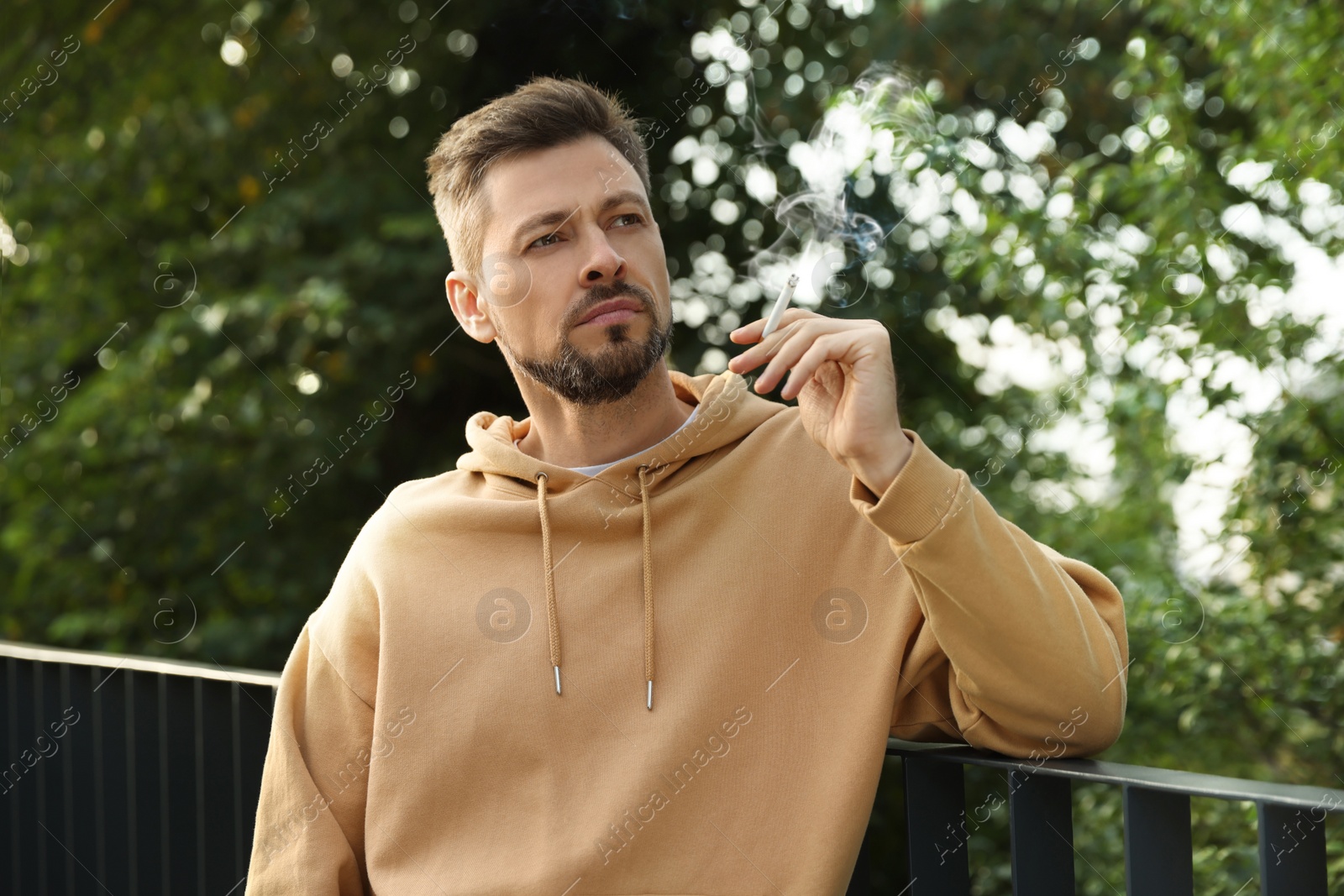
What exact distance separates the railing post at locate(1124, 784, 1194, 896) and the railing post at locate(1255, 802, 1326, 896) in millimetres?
174

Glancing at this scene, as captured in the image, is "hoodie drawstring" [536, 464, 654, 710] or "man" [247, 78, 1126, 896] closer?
"man" [247, 78, 1126, 896]

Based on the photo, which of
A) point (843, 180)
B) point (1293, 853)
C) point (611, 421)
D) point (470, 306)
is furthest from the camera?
point (843, 180)

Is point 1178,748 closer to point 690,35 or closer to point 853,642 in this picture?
point 853,642

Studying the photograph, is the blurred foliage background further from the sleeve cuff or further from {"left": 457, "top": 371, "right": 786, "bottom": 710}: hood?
the sleeve cuff

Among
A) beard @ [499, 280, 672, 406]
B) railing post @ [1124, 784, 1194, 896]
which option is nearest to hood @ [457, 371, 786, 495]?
beard @ [499, 280, 672, 406]

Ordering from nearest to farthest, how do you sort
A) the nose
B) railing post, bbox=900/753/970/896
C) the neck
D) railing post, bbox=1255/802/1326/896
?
railing post, bbox=1255/802/1326/896 → railing post, bbox=900/753/970/896 → the nose → the neck

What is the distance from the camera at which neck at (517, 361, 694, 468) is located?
1.87m

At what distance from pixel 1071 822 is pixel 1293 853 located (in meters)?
0.33

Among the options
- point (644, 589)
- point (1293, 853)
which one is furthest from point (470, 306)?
point (1293, 853)

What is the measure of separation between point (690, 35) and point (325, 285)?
1.53 meters

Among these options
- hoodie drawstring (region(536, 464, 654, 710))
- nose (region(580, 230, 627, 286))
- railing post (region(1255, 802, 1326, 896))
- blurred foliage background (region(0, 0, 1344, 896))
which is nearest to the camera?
railing post (region(1255, 802, 1326, 896))

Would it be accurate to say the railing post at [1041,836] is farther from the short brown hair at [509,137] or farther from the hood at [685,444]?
the short brown hair at [509,137]

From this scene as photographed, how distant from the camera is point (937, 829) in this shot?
1.53 meters

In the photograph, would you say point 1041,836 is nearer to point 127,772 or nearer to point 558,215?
point 558,215
